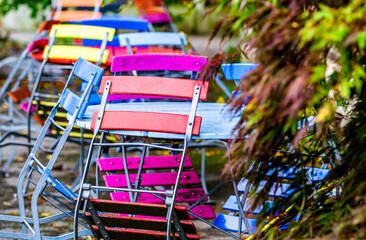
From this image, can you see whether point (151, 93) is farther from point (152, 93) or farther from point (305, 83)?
point (305, 83)

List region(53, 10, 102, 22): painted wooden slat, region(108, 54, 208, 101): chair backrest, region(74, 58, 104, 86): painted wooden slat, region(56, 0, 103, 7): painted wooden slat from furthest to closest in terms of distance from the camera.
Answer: region(56, 0, 103, 7): painted wooden slat < region(53, 10, 102, 22): painted wooden slat < region(108, 54, 208, 101): chair backrest < region(74, 58, 104, 86): painted wooden slat

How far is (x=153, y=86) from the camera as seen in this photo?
289 cm

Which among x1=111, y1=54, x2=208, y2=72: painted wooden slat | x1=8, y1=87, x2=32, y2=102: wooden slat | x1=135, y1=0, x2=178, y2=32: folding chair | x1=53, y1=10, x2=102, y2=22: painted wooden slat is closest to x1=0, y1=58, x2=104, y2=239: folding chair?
x1=111, y1=54, x2=208, y2=72: painted wooden slat

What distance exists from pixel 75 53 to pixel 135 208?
2.09 metres

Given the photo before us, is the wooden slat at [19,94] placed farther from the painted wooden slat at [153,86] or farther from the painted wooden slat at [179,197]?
the painted wooden slat at [153,86]

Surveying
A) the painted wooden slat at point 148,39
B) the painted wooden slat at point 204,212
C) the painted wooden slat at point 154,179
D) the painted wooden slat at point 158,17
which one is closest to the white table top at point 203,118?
the painted wooden slat at point 154,179

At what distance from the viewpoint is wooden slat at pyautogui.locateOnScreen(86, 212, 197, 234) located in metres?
2.77

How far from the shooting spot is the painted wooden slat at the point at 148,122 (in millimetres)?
2732

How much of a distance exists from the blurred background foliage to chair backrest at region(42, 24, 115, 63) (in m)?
2.23

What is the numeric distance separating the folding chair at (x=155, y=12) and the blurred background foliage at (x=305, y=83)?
481 cm

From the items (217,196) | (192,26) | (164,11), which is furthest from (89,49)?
(192,26)

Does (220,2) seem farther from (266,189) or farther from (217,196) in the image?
(217,196)

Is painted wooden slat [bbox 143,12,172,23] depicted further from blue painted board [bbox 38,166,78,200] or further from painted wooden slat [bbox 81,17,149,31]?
blue painted board [bbox 38,166,78,200]

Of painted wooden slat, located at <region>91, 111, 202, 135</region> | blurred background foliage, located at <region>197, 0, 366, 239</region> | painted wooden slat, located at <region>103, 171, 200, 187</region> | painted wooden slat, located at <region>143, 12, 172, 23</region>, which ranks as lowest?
blurred background foliage, located at <region>197, 0, 366, 239</region>
